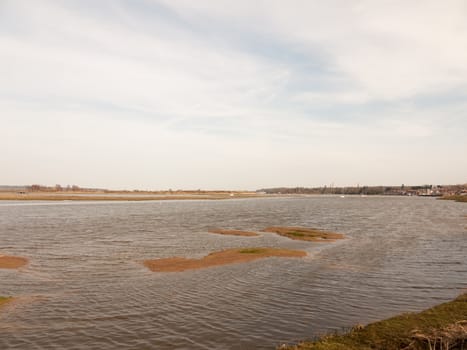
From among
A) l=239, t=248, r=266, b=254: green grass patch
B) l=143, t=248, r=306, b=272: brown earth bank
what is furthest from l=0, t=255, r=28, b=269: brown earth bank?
l=239, t=248, r=266, b=254: green grass patch

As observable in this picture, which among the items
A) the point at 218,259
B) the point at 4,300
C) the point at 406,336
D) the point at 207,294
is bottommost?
the point at 218,259

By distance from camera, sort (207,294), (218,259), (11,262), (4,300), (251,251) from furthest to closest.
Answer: (251,251)
(218,259)
(11,262)
(207,294)
(4,300)

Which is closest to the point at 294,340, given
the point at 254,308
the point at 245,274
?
the point at 254,308

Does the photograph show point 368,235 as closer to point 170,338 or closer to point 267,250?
point 267,250

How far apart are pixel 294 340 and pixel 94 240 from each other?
33.0m

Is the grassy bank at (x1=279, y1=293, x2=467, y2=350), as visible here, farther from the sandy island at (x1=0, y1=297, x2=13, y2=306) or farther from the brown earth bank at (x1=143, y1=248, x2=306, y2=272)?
the brown earth bank at (x1=143, y1=248, x2=306, y2=272)

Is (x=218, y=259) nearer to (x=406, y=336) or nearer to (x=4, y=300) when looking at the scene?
(x=4, y=300)

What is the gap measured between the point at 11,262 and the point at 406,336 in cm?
2815

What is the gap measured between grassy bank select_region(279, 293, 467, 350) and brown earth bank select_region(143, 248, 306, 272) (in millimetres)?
15191

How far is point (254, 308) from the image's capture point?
1652cm

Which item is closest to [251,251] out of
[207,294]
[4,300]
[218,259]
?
[218,259]

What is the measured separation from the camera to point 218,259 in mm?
28891

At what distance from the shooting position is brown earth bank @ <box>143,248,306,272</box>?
2584 centimetres

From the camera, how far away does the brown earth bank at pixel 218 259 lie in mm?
25844
